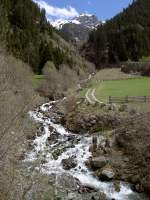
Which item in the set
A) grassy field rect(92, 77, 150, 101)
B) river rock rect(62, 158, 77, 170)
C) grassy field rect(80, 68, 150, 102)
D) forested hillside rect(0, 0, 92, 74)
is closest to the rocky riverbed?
river rock rect(62, 158, 77, 170)

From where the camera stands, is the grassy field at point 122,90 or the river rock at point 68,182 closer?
the river rock at point 68,182

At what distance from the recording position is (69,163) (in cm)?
3269

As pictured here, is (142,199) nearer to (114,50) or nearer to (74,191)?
(74,191)

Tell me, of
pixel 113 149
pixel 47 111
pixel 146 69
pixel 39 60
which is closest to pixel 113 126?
pixel 113 149

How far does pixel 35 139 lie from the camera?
38312 millimetres

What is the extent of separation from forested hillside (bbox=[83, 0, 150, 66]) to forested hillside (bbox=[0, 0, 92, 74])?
28069mm

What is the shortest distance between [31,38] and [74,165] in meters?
83.9

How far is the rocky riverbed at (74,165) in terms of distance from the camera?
26.5 metres

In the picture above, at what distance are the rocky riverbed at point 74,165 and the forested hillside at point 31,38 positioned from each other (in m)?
39.2

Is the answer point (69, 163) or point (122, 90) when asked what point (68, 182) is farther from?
point (122, 90)

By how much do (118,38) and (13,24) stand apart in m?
62.0

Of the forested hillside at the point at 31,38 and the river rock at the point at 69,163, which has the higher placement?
the forested hillside at the point at 31,38

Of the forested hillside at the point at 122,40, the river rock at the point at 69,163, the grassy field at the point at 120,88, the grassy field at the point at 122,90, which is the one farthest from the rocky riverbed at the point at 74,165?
the forested hillside at the point at 122,40

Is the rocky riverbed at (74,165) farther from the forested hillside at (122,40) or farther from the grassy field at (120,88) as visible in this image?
A: the forested hillside at (122,40)
